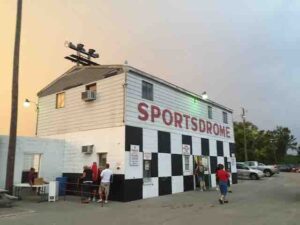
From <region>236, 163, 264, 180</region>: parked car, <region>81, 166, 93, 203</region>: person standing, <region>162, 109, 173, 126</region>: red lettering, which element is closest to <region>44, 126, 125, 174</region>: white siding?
<region>81, 166, 93, 203</region>: person standing

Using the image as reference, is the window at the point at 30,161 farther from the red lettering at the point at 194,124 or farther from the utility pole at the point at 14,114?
the red lettering at the point at 194,124

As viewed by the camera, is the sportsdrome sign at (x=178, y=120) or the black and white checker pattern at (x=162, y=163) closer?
the black and white checker pattern at (x=162, y=163)

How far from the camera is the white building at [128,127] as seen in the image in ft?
52.6

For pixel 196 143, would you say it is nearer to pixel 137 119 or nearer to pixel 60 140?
pixel 137 119

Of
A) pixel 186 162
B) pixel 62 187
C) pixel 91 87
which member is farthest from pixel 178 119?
pixel 62 187

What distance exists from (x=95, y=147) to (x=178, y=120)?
5249 millimetres

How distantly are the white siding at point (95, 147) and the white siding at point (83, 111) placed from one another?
1.02 feet

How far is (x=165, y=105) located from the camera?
19000mm

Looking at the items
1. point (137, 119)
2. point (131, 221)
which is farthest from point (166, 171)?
point (131, 221)

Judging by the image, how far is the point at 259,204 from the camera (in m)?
13.7

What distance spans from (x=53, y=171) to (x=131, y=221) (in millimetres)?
9129

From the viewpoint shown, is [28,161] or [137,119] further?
[28,161]

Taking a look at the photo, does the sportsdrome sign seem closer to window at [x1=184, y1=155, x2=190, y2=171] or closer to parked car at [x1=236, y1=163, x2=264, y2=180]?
window at [x1=184, y1=155, x2=190, y2=171]

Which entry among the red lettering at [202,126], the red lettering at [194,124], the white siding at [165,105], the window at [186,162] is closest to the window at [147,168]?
the white siding at [165,105]
